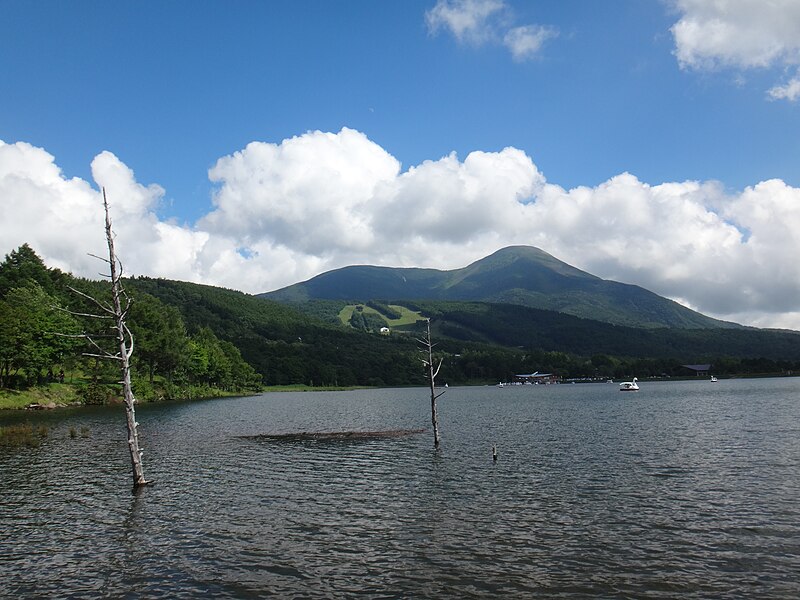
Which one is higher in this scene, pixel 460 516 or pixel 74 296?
pixel 74 296

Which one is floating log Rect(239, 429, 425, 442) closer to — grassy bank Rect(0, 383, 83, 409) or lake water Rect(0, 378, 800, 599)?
lake water Rect(0, 378, 800, 599)

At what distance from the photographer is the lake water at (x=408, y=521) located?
1858cm

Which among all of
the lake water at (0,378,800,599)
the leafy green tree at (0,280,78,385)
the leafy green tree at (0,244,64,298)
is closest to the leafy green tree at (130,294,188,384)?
the leafy green tree at (0,280,78,385)

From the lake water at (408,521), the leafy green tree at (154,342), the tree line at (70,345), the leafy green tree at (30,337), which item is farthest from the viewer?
the leafy green tree at (154,342)

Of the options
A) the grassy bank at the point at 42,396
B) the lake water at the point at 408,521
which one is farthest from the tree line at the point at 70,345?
the lake water at the point at 408,521

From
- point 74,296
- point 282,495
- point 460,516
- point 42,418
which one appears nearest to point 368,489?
point 282,495

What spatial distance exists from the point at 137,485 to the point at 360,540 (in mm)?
18296

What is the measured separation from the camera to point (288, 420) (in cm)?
9038

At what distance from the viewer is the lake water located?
61.0 ft

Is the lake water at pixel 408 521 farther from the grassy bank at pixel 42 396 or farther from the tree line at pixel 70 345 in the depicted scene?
the tree line at pixel 70 345

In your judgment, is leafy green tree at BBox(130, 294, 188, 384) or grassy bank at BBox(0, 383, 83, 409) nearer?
grassy bank at BBox(0, 383, 83, 409)

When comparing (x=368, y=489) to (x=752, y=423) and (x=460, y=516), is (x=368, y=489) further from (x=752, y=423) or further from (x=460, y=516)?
(x=752, y=423)

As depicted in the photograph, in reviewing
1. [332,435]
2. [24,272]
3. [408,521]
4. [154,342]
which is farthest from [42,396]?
[408,521]

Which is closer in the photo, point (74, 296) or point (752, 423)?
point (752, 423)
